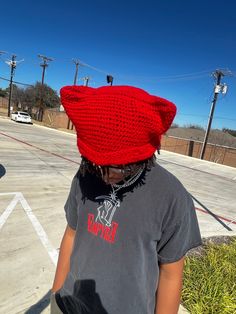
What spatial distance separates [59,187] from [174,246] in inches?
265

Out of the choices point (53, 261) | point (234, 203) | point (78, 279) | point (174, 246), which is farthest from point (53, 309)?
point (234, 203)

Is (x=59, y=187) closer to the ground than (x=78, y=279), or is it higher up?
closer to the ground

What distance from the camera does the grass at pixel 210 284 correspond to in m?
2.99

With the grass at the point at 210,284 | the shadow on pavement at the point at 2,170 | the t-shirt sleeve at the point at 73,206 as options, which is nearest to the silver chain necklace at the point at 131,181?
the t-shirt sleeve at the point at 73,206

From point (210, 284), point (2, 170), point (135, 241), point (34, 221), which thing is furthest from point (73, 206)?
point (2, 170)

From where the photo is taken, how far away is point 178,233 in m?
1.23

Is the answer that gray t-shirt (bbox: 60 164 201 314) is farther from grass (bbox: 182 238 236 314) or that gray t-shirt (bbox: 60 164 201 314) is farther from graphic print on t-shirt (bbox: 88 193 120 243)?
grass (bbox: 182 238 236 314)

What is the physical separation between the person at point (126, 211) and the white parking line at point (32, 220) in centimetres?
265

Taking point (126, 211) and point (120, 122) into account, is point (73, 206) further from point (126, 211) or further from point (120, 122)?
point (120, 122)

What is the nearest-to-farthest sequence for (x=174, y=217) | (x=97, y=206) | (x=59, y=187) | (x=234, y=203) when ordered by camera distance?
(x=174, y=217), (x=97, y=206), (x=59, y=187), (x=234, y=203)

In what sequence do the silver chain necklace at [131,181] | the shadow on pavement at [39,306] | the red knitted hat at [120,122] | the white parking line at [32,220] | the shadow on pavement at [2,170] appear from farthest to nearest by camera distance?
the shadow on pavement at [2,170], the white parking line at [32,220], the shadow on pavement at [39,306], the silver chain necklace at [131,181], the red knitted hat at [120,122]

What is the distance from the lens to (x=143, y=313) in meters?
1.29

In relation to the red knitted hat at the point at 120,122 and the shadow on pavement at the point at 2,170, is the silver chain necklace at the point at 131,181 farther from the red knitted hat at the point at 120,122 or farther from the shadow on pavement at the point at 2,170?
the shadow on pavement at the point at 2,170

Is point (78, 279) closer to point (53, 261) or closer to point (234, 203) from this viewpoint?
point (53, 261)
